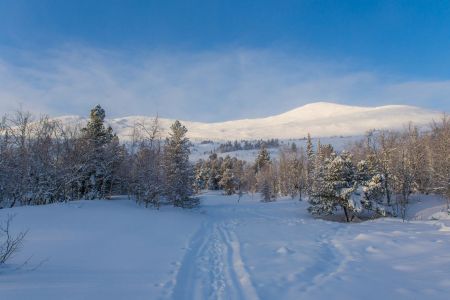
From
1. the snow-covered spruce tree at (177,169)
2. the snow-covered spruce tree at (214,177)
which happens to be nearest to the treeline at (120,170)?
the snow-covered spruce tree at (177,169)

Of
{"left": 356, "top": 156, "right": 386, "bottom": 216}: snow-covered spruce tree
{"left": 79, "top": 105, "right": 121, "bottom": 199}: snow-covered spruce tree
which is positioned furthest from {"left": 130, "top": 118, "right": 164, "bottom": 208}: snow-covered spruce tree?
{"left": 356, "top": 156, "right": 386, "bottom": 216}: snow-covered spruce tree

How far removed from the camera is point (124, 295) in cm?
716

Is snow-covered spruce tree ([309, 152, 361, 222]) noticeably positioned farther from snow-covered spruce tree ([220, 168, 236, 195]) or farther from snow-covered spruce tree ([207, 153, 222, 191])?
snow-covered spruce tree ([207, 153, 222, 191])

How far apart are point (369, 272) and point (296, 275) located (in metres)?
1.96

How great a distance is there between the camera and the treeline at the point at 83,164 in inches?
1108

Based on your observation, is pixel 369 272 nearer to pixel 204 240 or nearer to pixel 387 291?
pixel 387 291

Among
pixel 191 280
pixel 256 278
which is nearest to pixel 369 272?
pixel 256 278

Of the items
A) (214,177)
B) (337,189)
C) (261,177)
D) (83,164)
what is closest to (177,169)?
(83,164)

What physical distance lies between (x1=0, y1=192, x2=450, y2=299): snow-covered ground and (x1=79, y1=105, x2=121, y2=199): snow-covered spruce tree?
677 inches

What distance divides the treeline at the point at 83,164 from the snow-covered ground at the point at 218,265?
1270 centimetres

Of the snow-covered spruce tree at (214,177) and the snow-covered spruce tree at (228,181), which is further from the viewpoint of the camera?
the snow-covered spruce tree at (214,177)

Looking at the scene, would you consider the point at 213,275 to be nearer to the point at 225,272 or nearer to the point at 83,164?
the point at 225,272

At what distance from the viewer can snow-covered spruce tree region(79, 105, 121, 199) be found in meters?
33.7

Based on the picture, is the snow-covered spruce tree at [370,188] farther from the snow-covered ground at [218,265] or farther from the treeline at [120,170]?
the snow-covered ground at [218,265]
